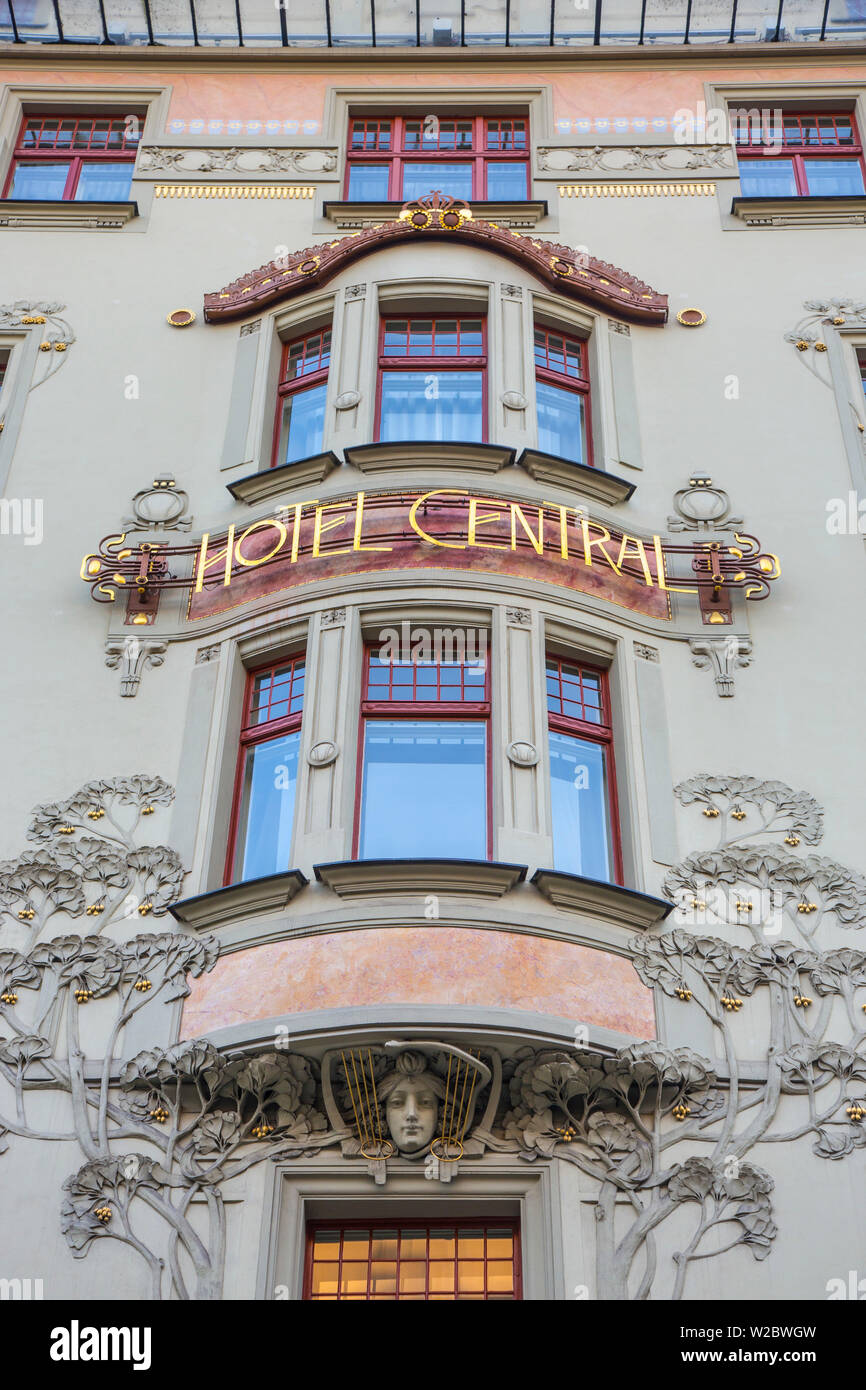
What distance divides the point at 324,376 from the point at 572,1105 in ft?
30.9

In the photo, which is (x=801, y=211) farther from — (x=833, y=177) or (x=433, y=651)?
(x=433, y=651)

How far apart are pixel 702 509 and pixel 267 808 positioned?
5.94 m

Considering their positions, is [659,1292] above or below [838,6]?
below

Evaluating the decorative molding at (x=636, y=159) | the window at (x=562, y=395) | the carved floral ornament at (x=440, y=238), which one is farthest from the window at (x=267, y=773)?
the decorative molding at (x=636, y=159)

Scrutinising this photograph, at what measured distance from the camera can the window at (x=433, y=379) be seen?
18.7 m

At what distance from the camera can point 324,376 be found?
19.4m

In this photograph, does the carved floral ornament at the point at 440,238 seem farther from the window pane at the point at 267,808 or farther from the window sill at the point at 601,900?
the window sill at the point at 601,900

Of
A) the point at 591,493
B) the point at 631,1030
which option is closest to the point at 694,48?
the point at 591,493

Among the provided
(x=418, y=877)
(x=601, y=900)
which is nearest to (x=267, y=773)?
(x=418, y=877)

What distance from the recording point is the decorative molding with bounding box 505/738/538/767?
49.5 feet

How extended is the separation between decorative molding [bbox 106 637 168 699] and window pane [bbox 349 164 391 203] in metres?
8.42

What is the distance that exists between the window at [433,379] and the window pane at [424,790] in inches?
157
